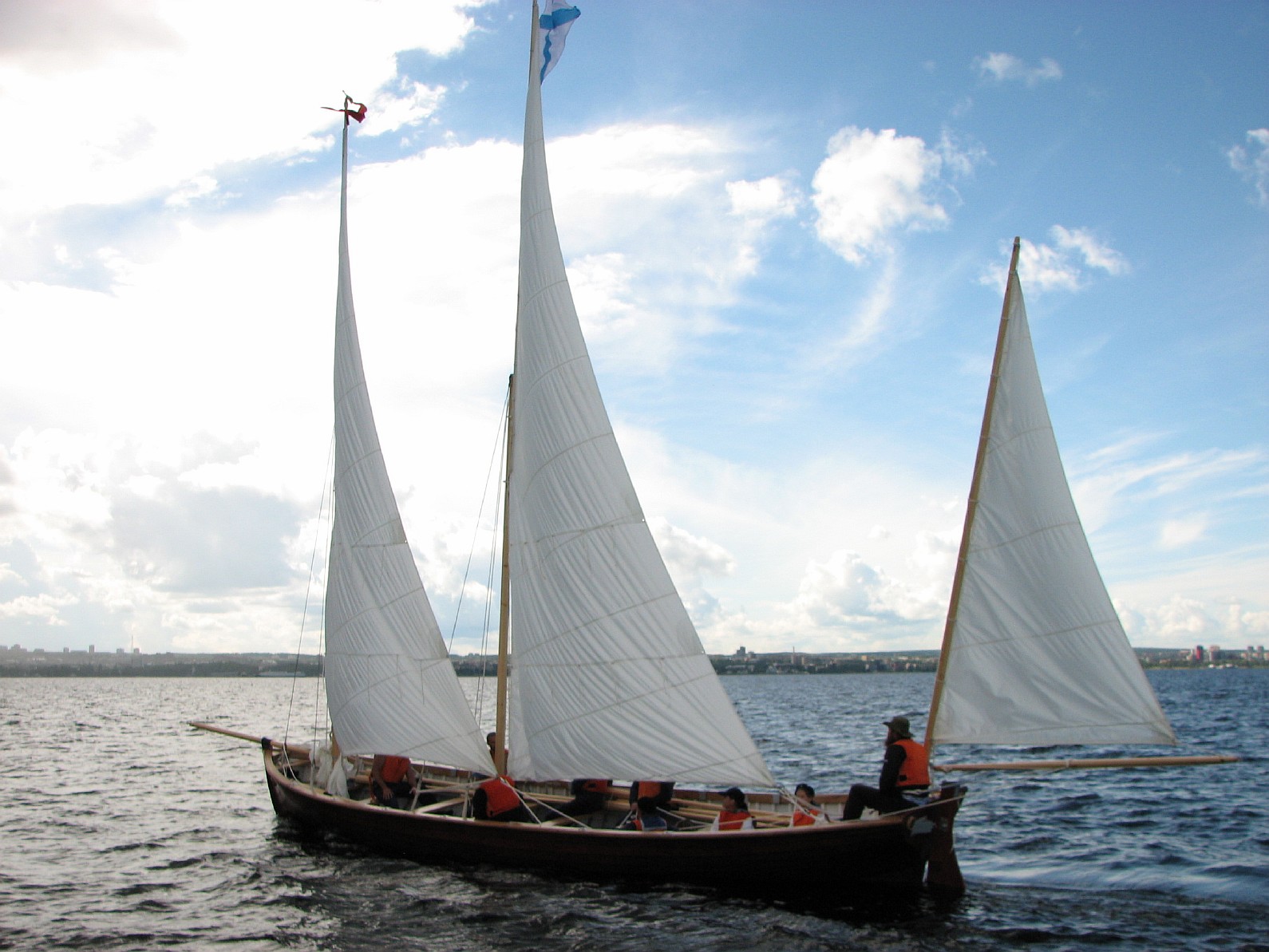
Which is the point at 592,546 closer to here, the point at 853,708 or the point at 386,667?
the point at 386,667

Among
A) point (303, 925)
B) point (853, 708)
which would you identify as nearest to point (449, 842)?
point (303, 925)

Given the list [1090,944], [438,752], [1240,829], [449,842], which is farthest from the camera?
[1240,829]

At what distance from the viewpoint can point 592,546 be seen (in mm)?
14453

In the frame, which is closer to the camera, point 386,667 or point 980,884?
point 980,884

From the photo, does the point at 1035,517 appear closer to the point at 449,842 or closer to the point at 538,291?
the point at 538,291

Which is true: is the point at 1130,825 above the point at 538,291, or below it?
below

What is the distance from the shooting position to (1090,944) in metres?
11.5

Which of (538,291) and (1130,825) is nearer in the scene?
(538,291)

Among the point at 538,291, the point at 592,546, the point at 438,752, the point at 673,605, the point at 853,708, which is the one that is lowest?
the point at 853,708

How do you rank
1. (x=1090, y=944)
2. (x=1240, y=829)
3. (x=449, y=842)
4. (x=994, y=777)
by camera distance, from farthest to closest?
(x=994, y=777), (x=1240, y=829), (x=449, y=842), (x=1090, y=944)

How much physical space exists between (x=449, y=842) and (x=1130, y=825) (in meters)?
13.8

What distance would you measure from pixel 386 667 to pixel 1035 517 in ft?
37.6

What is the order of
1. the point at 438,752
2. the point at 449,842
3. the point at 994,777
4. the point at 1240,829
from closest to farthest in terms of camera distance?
the point at 449,842 < the point at 438,752 < the point at 1240,829 < the point at 994,777

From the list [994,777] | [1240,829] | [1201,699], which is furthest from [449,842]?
[1201,699]
